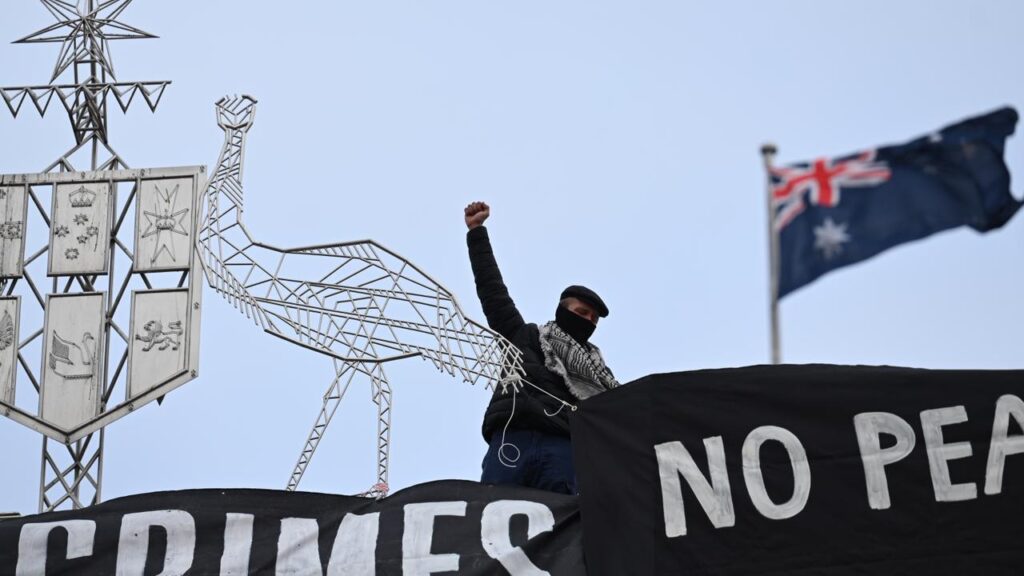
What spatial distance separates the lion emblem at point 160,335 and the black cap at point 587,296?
2867mm

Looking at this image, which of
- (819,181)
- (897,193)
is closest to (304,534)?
(819,181)

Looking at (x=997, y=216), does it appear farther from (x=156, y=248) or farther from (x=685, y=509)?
(x=156, y=248)

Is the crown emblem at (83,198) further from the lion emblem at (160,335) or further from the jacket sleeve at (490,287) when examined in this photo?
the jacket sleeve at (490,287)

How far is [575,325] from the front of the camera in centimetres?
1186

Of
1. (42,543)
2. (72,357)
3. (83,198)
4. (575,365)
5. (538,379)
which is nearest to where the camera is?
(42,543)

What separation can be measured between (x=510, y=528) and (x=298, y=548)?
137 centimetres

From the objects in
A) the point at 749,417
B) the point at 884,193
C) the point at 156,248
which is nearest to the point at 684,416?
the point at 749,417

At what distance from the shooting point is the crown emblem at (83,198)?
12.0 metres

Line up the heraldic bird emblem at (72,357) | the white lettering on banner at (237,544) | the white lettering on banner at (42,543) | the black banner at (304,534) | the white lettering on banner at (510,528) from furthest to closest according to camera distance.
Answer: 1. the heraldic bird emblem at (72,357)
2. the white lettering on banner at (42,543)
3. the white lettering on banner at (237,544)
4. the black banner at (304,534)
5. the white lettering on banner at (510,528)

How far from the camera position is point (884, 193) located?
1216 cm

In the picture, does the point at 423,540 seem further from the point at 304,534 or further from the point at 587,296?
the point at 587,296

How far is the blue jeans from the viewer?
11055 mm

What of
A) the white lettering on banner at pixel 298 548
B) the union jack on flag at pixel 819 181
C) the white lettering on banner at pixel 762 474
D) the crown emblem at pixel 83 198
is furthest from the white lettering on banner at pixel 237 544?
the union jack on flag at pixel 819 181

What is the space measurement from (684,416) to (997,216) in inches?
135
